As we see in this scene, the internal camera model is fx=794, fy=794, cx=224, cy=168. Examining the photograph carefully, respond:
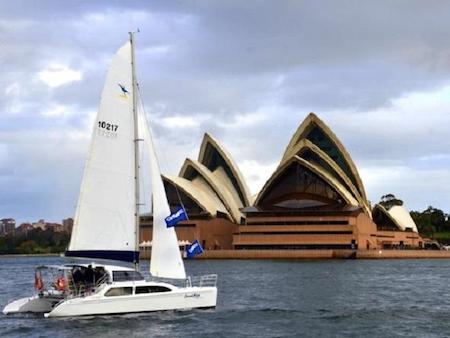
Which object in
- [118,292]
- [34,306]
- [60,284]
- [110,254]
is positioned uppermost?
[110,254]

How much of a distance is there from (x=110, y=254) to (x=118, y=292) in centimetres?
149

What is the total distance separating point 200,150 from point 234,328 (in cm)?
8481

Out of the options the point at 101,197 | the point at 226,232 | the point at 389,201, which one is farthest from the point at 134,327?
the point at 389,201

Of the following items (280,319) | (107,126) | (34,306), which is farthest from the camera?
(280,319)

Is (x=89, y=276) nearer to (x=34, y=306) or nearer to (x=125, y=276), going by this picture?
(x=125, y=276)

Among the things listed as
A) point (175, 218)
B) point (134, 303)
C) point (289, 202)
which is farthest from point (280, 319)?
point (289, 202)

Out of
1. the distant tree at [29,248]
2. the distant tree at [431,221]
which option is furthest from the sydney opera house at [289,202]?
the distant tree at [29,248]

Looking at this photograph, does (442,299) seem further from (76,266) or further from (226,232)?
(226,232)

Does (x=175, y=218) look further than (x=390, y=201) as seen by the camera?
No

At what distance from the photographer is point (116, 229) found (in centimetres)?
2459

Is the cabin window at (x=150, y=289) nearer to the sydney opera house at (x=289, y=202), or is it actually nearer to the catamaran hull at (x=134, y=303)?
the catamaran hull at (x=134, y=303)

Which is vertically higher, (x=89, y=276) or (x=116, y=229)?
(x=116, y=229)

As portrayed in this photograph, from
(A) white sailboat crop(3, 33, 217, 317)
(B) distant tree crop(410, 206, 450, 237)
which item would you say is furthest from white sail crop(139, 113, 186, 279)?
(B) distant tree crop(410, 206, 450, 237)

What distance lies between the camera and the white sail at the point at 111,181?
2433 centimetres
